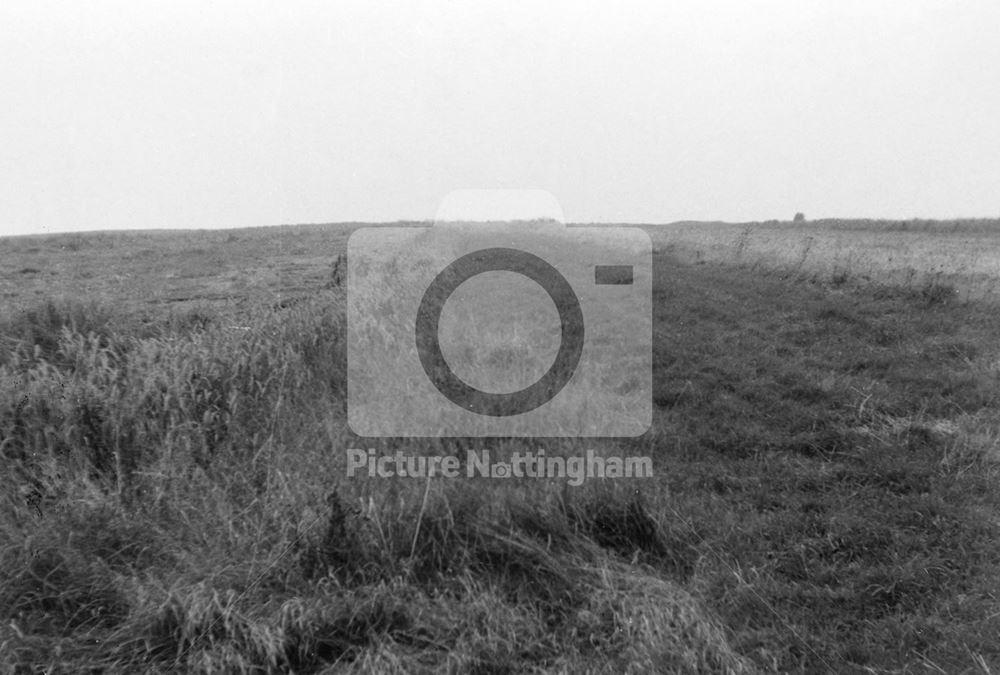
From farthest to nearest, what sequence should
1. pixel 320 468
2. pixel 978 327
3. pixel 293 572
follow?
1. pixel 978 327
2. pixel 320 468
3. pixel 293 572

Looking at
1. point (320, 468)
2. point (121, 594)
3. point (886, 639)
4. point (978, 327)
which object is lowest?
point (886, 639)

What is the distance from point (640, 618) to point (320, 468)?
1954 mm

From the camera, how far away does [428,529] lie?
10.6 ft

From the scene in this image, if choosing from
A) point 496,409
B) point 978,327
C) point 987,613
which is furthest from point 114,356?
point 978,327

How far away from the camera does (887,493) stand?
3.94 meters

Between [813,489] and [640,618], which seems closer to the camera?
[640,618]

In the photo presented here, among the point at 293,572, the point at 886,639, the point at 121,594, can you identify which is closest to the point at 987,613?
the point at 886,639

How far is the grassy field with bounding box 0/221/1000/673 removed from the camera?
264 cm

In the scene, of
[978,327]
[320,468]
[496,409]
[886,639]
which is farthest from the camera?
[978,327]

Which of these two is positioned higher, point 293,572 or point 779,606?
point 293,572

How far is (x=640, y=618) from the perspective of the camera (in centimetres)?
275

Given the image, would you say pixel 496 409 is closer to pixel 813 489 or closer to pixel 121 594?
pixel 813 489

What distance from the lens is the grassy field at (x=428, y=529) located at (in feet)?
8.68

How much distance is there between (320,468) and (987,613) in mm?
3513
